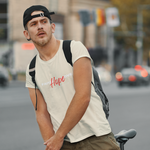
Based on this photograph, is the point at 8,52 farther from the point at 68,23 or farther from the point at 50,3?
the point at 68,23

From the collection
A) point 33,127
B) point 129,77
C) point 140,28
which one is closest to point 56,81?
point 33,127

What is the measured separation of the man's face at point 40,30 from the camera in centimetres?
230

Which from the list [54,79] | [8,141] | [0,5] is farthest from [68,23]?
[54,79]

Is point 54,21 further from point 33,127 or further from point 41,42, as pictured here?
point 41,42

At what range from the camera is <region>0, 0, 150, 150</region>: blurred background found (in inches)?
326

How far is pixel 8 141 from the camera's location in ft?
22.4

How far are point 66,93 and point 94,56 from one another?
4216cm

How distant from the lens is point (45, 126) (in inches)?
97.5

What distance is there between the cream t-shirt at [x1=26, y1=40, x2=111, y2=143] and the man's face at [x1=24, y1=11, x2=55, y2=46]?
0.40ft

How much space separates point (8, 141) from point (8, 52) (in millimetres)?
26603

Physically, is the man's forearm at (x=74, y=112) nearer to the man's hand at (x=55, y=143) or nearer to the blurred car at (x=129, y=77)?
the man's hand at (x=55, y=143)

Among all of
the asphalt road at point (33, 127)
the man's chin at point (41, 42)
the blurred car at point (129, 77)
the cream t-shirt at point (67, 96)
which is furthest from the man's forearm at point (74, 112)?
the blurred car at point (129, 77)

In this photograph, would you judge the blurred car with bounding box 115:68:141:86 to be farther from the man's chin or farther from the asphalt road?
the man's chin

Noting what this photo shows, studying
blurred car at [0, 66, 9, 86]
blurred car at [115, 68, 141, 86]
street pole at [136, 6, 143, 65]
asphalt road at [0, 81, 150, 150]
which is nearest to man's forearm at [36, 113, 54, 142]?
asphalt road at [0, 81, 150, 150]
